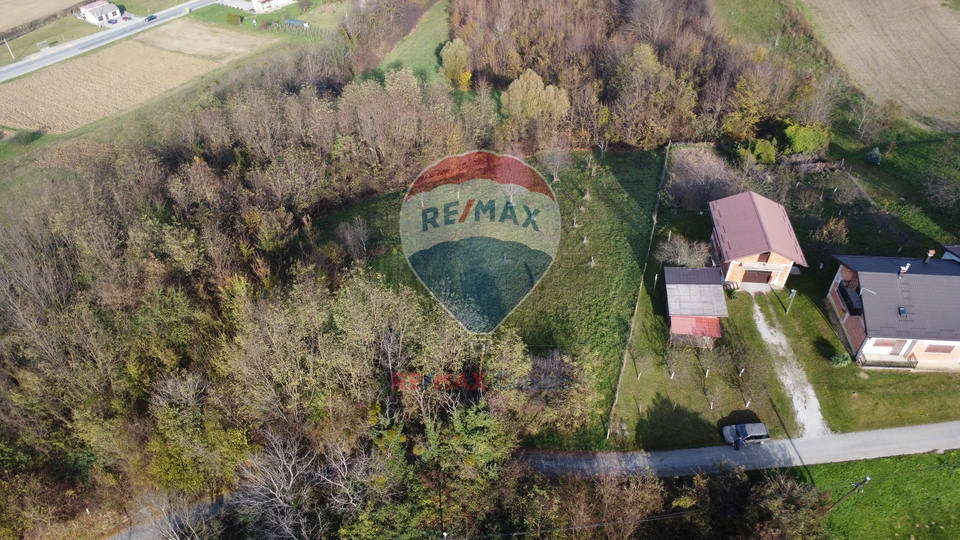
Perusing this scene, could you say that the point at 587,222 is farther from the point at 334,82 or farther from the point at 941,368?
the point at 334,82

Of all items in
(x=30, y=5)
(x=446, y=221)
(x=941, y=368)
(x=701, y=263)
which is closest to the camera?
(x=941, y=368)

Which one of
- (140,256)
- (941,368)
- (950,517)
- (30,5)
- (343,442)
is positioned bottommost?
(950,517)

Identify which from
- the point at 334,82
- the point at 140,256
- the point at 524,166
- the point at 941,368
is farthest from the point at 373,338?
the point at 334,82

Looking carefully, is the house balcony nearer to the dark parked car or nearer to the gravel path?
the gravel path

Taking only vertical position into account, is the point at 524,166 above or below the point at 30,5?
below

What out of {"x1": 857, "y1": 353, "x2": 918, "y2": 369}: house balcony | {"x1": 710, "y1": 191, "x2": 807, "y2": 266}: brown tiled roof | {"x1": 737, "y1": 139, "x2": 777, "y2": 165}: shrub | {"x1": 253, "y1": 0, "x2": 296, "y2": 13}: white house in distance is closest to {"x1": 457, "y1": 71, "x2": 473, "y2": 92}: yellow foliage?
{"x1": 737, "y1": 139, "x2": 777, "y2": 165}: shrub

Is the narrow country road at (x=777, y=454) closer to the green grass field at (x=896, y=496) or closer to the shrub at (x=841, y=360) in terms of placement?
the green grass field at (x=896, y=496)

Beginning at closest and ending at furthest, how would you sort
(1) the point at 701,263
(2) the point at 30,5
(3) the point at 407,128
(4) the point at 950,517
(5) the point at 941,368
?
(4) the point at 950,517
(5) the point at 941,368
(1) the point at 701,263
(3) the point at 407,128
(2) the point at 30,5
